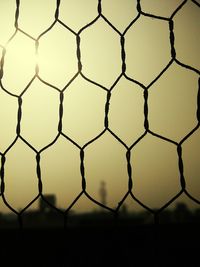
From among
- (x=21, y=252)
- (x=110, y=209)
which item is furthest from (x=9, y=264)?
(x=110, y=209)

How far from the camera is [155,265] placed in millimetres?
475

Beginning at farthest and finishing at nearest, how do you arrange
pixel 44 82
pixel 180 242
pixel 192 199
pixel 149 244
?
pixel 180 242 < pixel 149 244 < pixel 44 82 < pixel 192 199

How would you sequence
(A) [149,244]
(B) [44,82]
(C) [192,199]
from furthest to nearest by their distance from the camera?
(A) [149,244], (B) [44,82], (C) [192,199]

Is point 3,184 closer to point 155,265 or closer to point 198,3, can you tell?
point 155,265

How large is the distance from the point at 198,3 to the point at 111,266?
1.16ft

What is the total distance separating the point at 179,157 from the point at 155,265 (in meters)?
0.13

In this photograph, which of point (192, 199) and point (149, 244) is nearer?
point (192, 199)

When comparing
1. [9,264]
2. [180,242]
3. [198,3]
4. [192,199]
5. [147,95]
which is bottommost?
[180,242]

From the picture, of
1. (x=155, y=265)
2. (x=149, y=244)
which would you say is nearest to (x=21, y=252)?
(x=155, y=265)

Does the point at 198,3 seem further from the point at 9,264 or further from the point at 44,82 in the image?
the point at 9,264

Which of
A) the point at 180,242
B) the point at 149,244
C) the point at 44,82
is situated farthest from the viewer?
the point at 180,242

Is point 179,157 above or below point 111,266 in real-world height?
above

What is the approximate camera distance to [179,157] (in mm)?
494

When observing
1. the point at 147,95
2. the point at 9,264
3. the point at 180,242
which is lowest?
the point at 180,242
